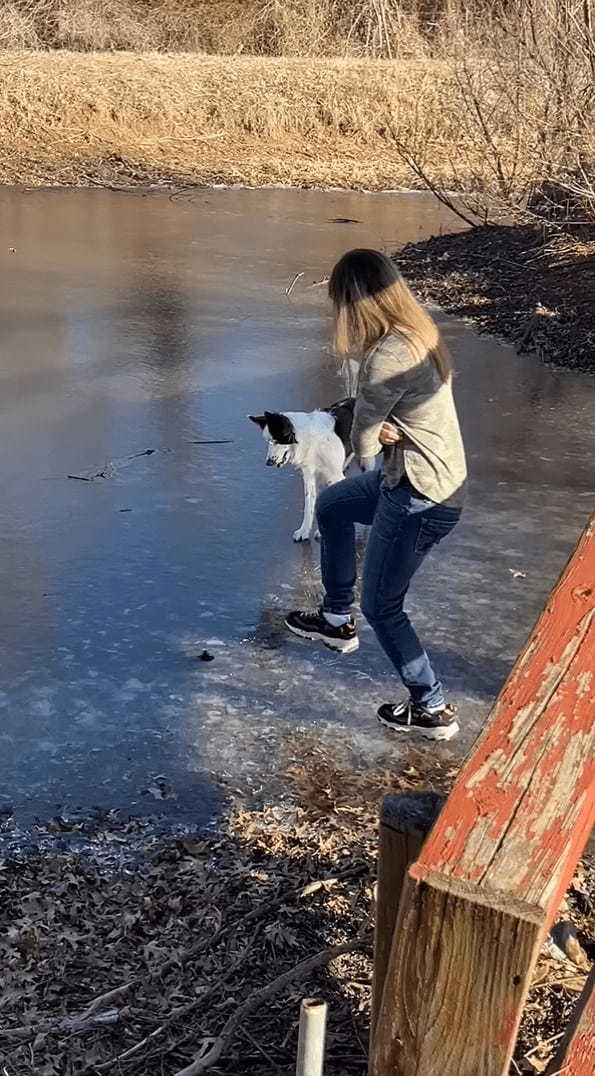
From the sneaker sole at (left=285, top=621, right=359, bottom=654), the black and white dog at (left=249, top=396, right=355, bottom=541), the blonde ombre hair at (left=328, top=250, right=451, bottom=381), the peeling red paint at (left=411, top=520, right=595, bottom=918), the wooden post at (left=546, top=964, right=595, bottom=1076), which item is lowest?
the sneaker sole at (left=285, top=621, right=359, bottom=654)

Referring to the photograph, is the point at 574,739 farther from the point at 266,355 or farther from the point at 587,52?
the point at 587,52

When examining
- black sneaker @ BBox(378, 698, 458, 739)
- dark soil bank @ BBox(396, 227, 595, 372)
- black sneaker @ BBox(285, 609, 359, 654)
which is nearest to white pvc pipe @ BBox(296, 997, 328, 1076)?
black sneaker @ BBox(378, 698, 458, 739)

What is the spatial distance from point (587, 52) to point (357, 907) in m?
10.6

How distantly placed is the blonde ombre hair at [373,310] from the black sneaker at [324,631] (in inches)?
57.4

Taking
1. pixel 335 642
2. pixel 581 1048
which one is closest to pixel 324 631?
pixel 335 642

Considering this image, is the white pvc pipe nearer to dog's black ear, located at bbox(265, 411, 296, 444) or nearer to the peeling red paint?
the peeling red paint

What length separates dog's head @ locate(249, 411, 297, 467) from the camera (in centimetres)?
691

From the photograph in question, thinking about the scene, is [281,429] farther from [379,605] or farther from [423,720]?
[423,720]

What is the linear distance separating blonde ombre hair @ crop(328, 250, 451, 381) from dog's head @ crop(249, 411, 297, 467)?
1974 mm

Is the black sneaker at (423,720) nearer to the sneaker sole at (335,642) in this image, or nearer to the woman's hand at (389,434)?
the sneaker sole at (335,642)

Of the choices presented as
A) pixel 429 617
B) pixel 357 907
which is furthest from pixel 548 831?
pixel 429 617

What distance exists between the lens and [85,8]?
35.3m

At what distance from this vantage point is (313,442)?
6945 millimetres

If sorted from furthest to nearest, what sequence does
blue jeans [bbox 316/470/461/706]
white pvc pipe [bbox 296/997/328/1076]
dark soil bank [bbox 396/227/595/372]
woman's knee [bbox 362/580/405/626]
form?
dark soil bank [bbox 396/227/595/372]
woman's knee [bbox 362/580/405/626]
blue jeans [bbox 316/470/461/706]
white pvc pipe [bbox 296/997/328/1076]
